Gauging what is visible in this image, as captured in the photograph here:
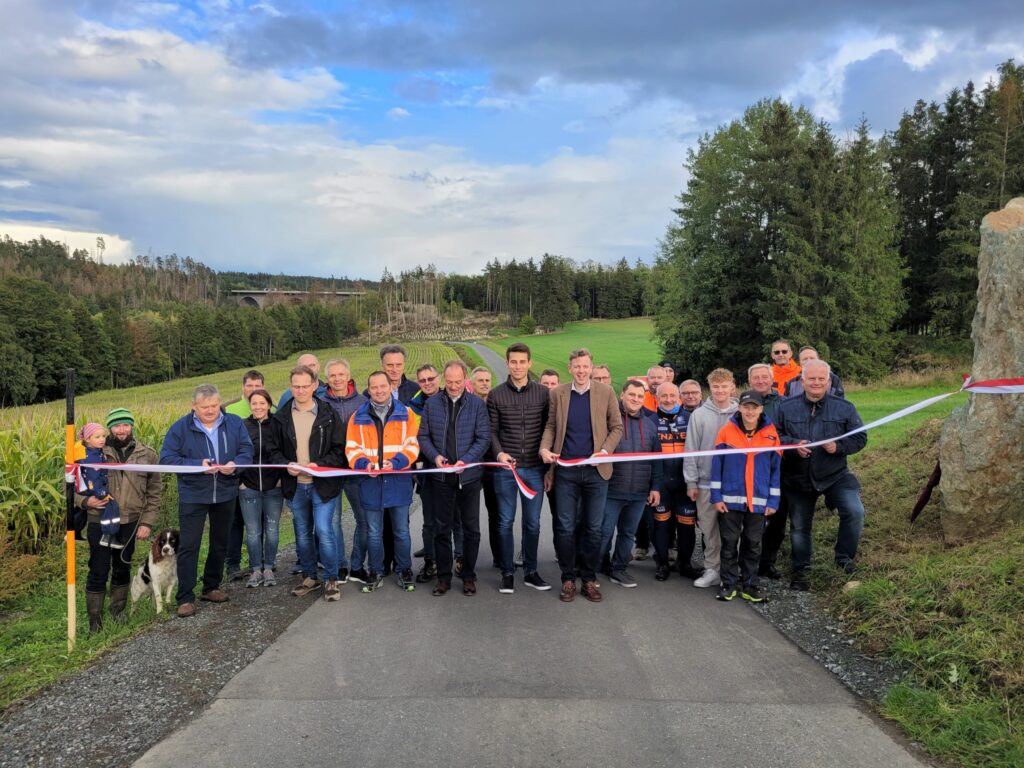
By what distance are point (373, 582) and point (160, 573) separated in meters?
2.00

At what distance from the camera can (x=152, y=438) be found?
1148 centimetres

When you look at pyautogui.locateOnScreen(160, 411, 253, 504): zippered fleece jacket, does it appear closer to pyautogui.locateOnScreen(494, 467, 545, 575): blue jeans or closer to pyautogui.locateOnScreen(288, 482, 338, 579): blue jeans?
pyautogui.locateOnScreen(288, 482, 338, 579): blue jeans

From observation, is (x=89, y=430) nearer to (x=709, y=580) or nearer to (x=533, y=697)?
(x=533, y=697)

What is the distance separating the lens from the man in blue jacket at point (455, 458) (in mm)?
6699

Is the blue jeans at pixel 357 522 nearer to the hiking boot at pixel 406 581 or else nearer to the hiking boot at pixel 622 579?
the hiking boot at pixel 406 581

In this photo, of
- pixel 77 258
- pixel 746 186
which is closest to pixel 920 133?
pixel 746 186

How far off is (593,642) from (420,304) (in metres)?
143

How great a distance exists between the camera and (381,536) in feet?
22.4

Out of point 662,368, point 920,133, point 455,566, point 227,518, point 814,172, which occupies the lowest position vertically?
point 455,566

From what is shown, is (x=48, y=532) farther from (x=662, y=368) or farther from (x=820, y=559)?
(x=820, y=559)

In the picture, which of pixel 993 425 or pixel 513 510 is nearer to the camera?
pixel 993 425

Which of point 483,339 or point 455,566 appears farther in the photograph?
point 483,339

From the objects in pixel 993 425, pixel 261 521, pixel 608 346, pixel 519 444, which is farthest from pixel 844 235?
pixel 608 346

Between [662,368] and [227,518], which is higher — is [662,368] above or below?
above
